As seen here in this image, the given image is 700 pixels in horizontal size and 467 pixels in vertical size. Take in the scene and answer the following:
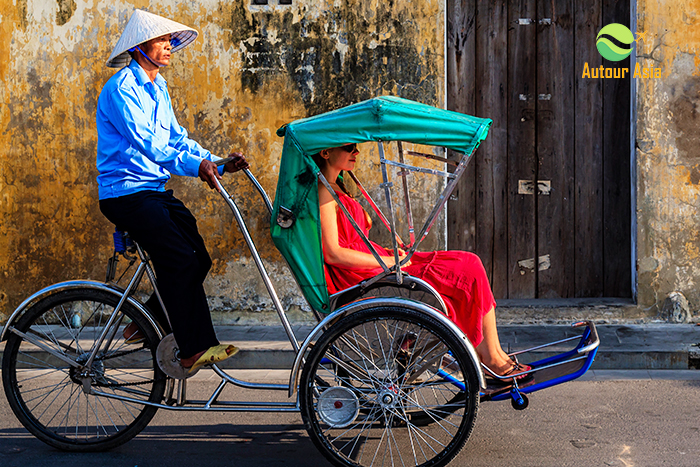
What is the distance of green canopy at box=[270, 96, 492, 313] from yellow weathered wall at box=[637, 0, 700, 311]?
3.88m

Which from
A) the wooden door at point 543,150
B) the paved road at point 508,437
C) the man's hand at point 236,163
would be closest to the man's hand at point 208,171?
the man's hand at point 236,163

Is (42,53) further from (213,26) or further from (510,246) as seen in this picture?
(510,246)

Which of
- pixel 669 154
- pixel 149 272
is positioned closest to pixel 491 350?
pixel 149 272

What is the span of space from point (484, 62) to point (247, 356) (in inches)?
135

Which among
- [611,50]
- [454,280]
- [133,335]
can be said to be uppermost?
[611,50]

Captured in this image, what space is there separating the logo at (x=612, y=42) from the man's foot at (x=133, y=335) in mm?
4964

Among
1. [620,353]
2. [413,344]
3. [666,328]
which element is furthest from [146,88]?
[666,328]

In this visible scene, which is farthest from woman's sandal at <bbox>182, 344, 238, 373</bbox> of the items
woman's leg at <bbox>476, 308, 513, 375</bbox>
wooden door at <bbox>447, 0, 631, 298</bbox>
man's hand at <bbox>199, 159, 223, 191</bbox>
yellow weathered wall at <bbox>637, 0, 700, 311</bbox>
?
→ yellow weathered wall at <bbox>637, 0, 700, 311</bbox>

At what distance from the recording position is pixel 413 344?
3.20 metres

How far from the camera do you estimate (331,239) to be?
132 inches

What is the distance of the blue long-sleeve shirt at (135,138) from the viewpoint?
3303 mm

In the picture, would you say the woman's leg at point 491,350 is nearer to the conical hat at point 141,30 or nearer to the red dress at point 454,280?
the red dress at point 454,280

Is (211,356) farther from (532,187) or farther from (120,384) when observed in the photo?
(532,187)

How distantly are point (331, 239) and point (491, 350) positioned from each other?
92cm
